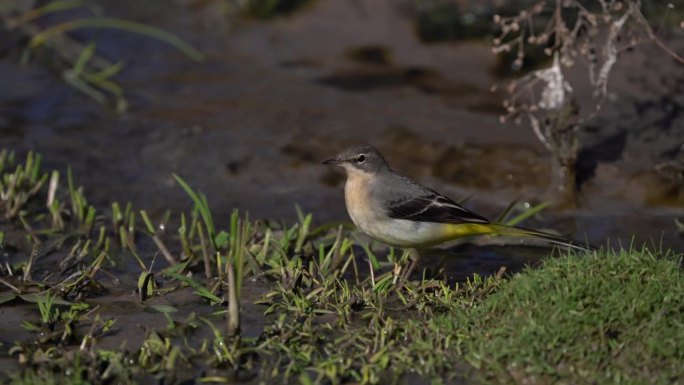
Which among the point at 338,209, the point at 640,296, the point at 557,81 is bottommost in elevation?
the point at 338,209

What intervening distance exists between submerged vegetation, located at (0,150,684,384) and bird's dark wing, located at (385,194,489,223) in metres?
0.38

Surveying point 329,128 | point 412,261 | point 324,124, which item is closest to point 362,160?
point 412,261

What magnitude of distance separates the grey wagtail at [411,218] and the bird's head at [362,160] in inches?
4.6

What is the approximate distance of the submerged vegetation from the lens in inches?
221

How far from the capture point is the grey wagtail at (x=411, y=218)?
726cm

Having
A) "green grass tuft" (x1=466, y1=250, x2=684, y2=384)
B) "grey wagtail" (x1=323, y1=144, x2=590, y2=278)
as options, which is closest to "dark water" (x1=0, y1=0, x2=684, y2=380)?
"grey wagtail" (x1=323, y1=144, x2=590, y2=278)

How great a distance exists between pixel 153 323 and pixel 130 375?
868mm

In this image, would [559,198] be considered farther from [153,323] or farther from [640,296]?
[153,323]

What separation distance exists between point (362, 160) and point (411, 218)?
2.36 ft

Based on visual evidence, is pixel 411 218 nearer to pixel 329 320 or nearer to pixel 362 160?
pixel 362 160

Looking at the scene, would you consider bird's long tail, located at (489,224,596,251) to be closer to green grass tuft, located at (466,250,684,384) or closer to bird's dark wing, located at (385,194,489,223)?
bird's dark wing, located at (385,194,489,223)

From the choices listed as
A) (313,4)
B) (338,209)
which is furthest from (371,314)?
(313,4)

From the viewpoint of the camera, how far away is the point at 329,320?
638 cm

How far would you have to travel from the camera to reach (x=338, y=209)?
9039mm
